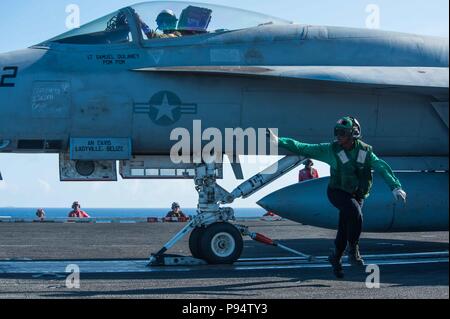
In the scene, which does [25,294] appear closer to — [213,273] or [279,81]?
[213,273]

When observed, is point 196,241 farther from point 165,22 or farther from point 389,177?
point 389,177

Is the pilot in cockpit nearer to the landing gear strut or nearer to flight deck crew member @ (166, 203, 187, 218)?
the landing gear strut

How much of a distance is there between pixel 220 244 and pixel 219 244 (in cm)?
2

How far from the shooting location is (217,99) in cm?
1117

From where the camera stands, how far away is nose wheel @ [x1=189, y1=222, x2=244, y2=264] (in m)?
10.8

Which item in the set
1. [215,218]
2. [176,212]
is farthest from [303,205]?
[176,212]

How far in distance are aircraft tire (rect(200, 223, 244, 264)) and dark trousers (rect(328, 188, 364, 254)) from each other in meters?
2.60

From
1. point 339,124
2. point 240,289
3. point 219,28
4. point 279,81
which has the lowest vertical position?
point 240,289

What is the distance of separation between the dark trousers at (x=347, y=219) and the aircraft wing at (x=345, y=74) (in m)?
2.60

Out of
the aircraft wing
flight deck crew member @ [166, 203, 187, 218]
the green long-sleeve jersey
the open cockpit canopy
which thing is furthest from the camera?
flight deck crew member @ [166, 203, 187, 218]

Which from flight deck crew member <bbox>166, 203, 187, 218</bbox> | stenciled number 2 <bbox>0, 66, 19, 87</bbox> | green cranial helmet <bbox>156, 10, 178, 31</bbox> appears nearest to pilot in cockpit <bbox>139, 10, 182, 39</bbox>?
green cranial helmet <bbox>156, 10, 178, 31</bbox>
